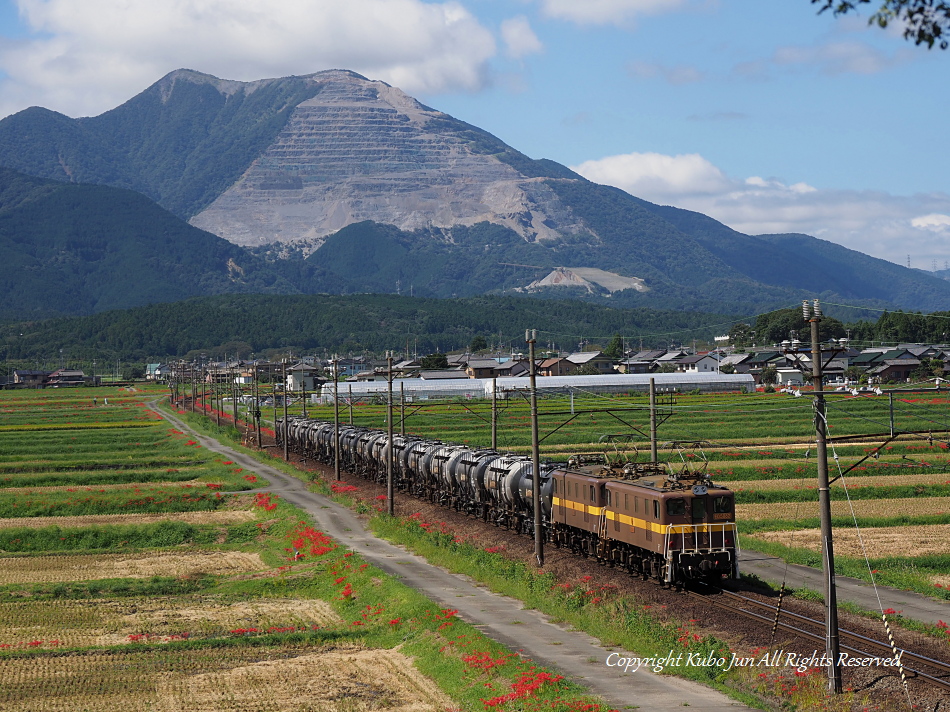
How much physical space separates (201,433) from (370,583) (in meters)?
99.1

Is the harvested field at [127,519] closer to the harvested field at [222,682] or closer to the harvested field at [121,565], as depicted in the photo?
the harvested field at [121,565]

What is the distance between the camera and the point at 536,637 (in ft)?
104

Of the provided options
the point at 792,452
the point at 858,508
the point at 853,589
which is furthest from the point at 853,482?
the point at 853,589

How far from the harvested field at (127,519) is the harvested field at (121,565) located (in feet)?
30.5

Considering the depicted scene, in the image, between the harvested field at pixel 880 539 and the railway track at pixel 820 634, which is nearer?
the railway track at pixel 820 634

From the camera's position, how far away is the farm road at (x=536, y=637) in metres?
25.4

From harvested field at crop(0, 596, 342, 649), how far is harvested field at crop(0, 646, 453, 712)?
2.56 metres

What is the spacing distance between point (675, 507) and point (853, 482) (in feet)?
113

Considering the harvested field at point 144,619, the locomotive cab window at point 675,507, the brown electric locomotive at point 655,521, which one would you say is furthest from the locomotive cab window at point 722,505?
the harvested field at point 144,619

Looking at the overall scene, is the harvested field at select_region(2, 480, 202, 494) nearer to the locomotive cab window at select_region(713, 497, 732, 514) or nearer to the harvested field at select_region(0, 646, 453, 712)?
the harvested field at select_region(0, 646, 453, 712)

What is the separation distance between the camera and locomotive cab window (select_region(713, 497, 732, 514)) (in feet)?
119

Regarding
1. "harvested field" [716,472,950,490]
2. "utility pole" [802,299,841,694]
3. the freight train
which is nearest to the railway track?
the freight train

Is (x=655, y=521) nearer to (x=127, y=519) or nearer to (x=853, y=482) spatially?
(x=853, y=482)

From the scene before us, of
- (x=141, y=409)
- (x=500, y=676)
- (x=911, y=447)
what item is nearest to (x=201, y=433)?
(x=141, y=409)
